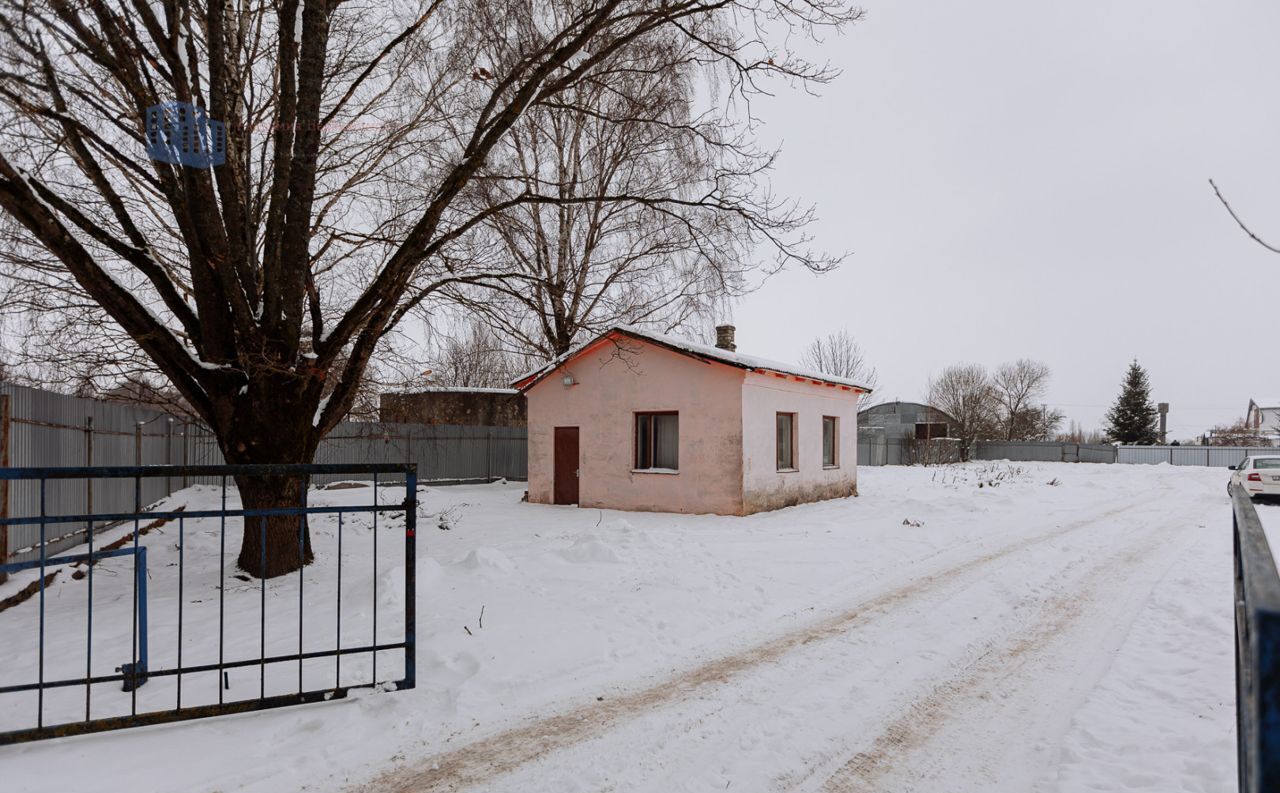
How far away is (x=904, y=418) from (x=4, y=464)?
151 ft

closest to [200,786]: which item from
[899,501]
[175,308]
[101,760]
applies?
[101,760]

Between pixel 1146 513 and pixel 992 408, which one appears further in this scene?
pixel 992 408

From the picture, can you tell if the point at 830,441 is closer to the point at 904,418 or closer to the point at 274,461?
the point at 274,461

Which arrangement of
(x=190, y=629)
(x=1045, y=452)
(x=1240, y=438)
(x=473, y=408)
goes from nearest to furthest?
(x=190, y=629) < (x=473, y=408) < (x=1045, y=452) < (x=1240, y=438)

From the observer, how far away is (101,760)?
3615 millimetres

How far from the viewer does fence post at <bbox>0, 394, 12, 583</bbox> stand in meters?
7.93

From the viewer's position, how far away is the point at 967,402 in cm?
5088

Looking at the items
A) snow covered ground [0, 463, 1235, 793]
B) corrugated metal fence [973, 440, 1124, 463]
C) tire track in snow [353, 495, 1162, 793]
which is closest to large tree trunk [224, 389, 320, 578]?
snow covered ground [0, 463, 1235, 793]

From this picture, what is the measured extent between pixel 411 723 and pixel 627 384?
11961 millimetres

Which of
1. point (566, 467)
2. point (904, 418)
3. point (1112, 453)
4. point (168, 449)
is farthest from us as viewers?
point (904, 418)

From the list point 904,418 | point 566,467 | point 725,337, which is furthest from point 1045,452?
point 566,467

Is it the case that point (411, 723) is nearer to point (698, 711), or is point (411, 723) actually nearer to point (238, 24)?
point (698, 711)

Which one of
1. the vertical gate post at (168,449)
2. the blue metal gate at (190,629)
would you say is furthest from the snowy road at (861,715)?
the vertical gate post at (168,449)

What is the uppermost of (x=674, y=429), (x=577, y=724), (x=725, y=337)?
(x=725, y=337)
